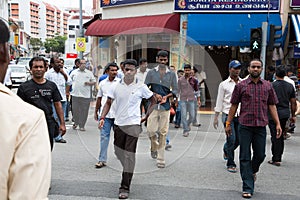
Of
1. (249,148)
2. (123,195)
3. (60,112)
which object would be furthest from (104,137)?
(249,148)

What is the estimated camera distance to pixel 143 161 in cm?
646

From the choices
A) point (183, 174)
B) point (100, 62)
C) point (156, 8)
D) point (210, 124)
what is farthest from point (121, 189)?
point (156, 8)

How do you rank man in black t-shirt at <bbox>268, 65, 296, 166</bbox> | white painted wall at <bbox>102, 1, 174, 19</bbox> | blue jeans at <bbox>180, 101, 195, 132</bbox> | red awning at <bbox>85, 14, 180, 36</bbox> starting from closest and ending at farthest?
man in black t-shirt at <bbox>268, 65, 296, 166</bbox>
blue jeans at <bbox>180, 101, 195, 132</bbox>
red awning at <bbox>85, 14, 180, 36</bbox>
white painted wall at <bbox>102, 1, 174, 19</bbox>

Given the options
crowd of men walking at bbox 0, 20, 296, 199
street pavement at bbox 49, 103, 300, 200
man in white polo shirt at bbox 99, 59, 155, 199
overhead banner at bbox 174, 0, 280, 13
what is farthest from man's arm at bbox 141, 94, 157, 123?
overhead banner at bbox 174, 0, 280, 13

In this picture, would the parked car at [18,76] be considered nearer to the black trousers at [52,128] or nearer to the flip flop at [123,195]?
the black trousers at [52,128]

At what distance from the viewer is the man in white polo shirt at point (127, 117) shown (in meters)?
4.80

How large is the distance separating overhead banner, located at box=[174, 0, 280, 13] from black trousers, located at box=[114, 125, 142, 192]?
10.9 metres

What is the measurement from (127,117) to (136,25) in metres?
11.3

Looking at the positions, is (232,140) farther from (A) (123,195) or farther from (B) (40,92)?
(B) (40,92)

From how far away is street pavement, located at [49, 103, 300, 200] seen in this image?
15.8 feet

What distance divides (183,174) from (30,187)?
474cm

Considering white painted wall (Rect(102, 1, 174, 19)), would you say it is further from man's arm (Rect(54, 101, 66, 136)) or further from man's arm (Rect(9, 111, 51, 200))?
man's arm (Rect(9, 111, 51, 200))

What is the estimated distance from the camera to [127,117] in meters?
5.04

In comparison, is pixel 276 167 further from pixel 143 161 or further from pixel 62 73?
pixel 62 73
